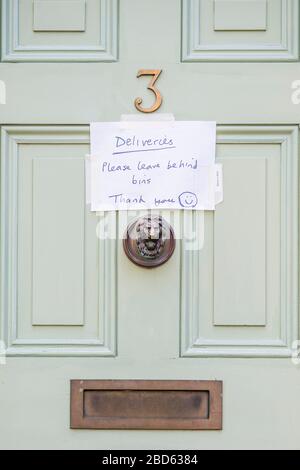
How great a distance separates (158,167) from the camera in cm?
253

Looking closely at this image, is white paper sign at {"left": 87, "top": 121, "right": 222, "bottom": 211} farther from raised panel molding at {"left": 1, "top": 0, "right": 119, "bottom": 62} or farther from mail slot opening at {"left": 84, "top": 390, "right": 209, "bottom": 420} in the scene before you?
mail slot opening at {"left": 84, "top": 390, "right": 209, "bottom": 420}

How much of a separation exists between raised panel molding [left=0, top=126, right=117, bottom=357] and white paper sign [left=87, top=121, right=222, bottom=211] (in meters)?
0.07

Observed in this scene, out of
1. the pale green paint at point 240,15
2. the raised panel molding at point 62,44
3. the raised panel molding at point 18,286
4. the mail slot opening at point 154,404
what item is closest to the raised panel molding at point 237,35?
the pale green paint at point 240,15

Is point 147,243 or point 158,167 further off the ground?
point 158,167

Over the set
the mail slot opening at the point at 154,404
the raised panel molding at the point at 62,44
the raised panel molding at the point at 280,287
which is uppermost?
the raised panel molding at the point at 62,44

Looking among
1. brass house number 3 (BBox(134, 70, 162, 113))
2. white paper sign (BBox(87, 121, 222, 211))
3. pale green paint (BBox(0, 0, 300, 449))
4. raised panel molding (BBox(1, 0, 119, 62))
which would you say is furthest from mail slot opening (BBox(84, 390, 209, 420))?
raised panel molding (BBox(1, 0, 119, 62))

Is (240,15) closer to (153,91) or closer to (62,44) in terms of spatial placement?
(153,91)

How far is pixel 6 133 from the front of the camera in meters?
2.56

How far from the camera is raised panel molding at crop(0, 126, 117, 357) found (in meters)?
2.54

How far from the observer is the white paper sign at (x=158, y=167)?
2.53 meters

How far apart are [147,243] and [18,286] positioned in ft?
1.09

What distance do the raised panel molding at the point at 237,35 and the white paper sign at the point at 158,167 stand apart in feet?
0.60

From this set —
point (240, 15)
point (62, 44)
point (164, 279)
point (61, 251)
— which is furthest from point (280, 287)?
point (62, 44)

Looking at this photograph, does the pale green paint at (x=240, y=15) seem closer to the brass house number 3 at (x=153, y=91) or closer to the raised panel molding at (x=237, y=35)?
the raised panel molding at (x=237, y=35)
